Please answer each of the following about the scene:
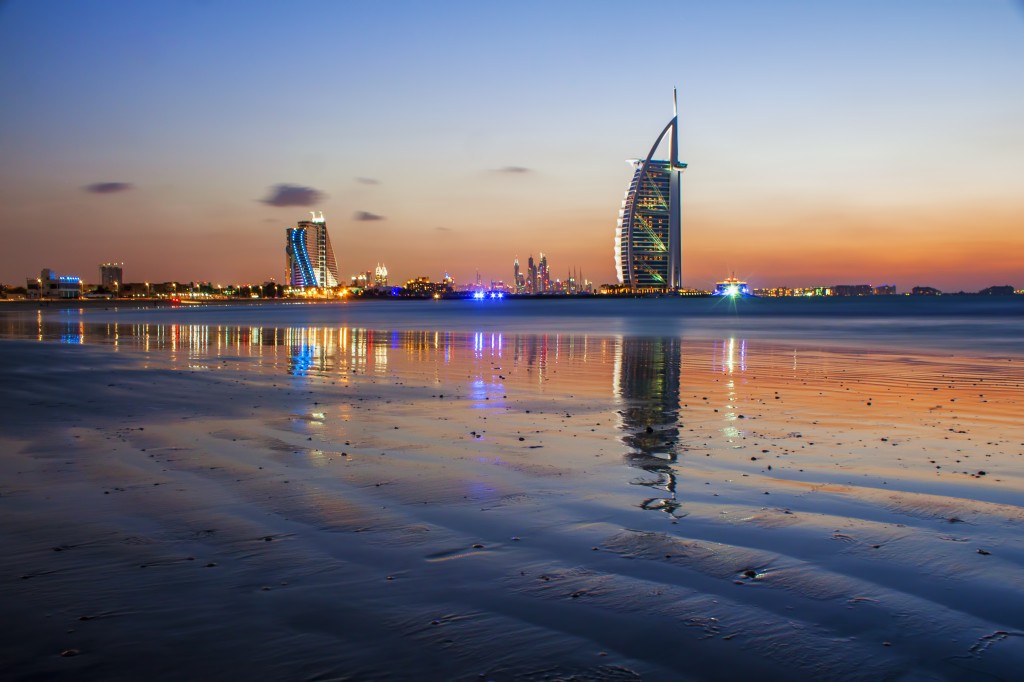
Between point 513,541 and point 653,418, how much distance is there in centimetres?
801

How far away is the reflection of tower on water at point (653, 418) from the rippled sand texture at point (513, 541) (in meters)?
0.10

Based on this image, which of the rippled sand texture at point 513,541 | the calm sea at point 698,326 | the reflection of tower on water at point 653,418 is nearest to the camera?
the rippled sand texture at point 513,541

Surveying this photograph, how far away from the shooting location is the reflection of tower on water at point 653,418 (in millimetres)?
9484

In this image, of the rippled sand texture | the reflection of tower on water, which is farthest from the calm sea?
the rippled sand texture

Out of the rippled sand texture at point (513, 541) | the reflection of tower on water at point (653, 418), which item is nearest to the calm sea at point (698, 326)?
the reflection of tower on water at point (653, 418)

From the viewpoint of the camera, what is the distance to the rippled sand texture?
4906 mm

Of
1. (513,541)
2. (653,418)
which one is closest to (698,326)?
(653,418)

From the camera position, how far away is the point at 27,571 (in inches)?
245

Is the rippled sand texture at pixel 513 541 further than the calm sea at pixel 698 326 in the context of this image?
No

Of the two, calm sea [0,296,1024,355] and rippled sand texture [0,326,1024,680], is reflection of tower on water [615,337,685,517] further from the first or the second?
calm sea [0,296,1024,355]

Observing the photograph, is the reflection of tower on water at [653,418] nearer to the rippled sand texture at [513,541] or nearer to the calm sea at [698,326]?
the rippled sand texture at [513,541]

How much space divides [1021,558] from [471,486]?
5.57 meters

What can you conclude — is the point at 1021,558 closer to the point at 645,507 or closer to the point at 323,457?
the point at 645,507

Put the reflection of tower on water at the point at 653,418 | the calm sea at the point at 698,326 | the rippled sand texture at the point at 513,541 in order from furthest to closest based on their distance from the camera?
the calm sea at the point at 698,326, the reflection of tower on water at the point at 653,418, the rippled sand texture at the point at 513,541
